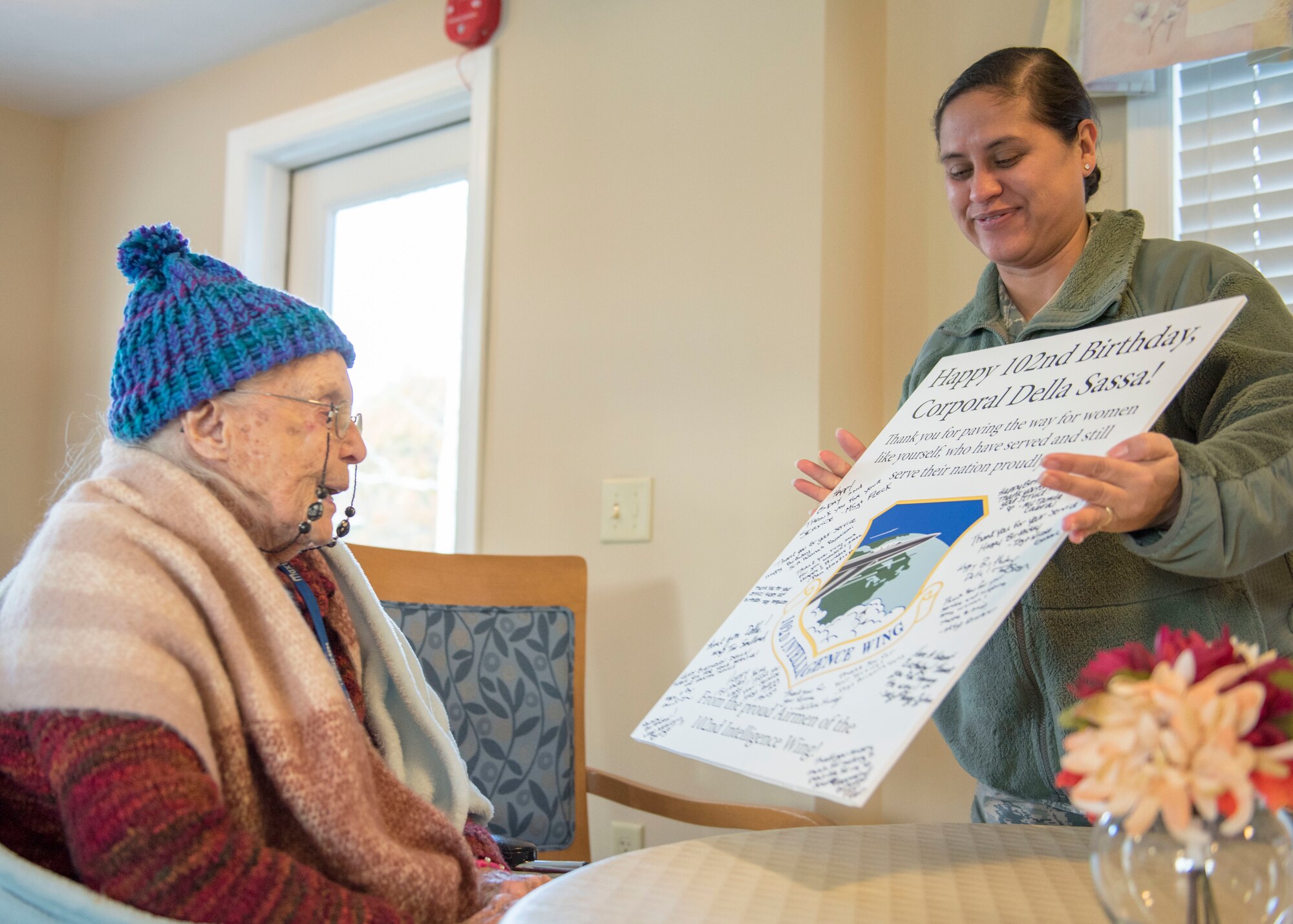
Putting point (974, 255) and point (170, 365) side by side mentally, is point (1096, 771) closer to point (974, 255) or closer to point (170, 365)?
point (170, 365)

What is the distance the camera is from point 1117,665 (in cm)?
66

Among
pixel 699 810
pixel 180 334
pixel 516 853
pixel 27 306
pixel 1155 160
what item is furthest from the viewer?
pixel 27 306

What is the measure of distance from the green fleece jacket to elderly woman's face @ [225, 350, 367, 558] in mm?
758

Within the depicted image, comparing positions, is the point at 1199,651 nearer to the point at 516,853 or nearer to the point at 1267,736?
the point at 1267,736

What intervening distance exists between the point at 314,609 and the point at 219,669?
0.30 m

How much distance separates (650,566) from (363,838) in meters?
1.30

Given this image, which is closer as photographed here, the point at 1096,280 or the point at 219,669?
the point at 219,669

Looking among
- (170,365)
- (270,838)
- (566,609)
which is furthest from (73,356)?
(270,838)

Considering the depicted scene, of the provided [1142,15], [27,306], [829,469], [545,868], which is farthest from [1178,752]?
[27,306]

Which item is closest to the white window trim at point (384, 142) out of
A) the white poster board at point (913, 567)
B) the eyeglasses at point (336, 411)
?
the eyeglasses at point (336, 411)

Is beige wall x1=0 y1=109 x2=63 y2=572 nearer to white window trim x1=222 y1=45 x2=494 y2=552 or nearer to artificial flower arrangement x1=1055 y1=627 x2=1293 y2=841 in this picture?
white window trim x1=222 y1=45 x2=494 y2=552

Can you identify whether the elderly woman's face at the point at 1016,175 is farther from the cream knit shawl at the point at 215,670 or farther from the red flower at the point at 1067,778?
the cream knit shawl at the point at 215,670

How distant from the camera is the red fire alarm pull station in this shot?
2545 millimetres

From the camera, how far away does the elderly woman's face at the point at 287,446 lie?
1102 millimetres
